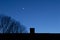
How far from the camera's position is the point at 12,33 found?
285ft
